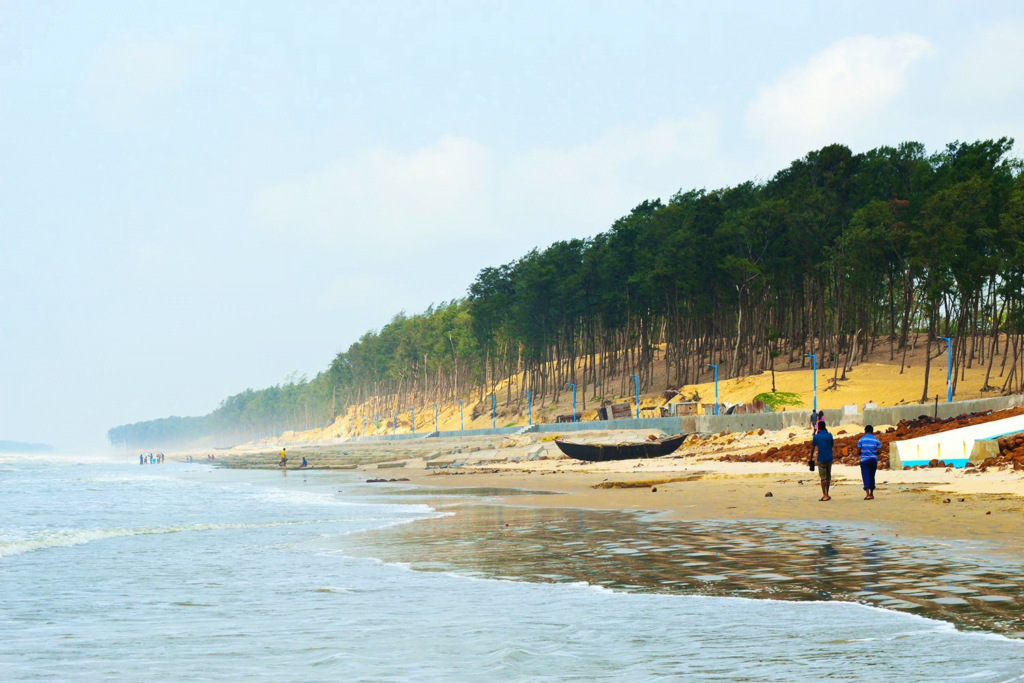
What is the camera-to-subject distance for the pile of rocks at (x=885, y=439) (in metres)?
34.1

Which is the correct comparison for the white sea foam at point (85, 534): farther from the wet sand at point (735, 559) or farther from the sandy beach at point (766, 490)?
the sandy beach at point (766, 490)

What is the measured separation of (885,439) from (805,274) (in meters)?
68.2

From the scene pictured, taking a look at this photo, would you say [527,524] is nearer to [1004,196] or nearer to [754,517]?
[754,517]

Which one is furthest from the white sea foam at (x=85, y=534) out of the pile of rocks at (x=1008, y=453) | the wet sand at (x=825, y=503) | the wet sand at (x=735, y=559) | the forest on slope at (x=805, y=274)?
the forest on slope at (x=805, y=274)

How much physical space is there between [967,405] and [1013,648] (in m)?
40.2

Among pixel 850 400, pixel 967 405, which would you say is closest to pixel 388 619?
pixel 967 405

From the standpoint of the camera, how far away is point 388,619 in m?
11.3

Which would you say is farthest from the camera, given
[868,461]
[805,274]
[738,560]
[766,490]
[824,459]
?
[805,274]

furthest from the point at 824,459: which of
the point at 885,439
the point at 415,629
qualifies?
the point at 415,629

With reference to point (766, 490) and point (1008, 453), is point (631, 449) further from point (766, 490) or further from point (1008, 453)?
point (1008, 453)

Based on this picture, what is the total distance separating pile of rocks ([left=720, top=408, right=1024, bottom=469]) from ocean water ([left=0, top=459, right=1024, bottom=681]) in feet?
72.5

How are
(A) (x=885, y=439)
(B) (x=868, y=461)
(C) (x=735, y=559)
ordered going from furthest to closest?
1. (A) (x=885, y=439)
2. (B) (x=868, y=461)
3. (C) (x=735, y=559)

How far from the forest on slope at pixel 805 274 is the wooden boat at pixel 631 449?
2607cm

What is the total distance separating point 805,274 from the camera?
4018 inches
